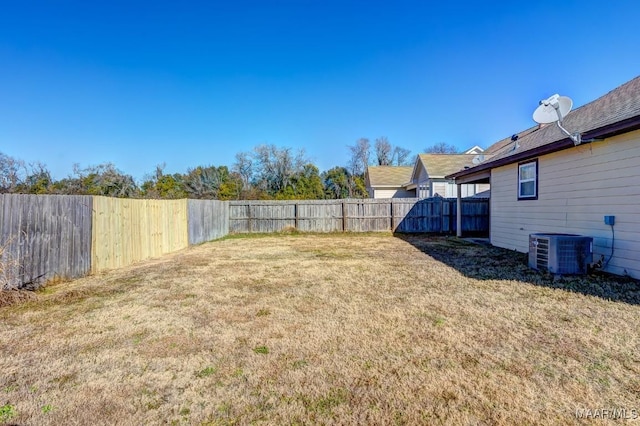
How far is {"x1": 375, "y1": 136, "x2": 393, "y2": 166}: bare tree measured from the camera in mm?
38719

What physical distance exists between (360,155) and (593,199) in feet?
108

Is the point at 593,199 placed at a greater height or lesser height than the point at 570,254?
greater

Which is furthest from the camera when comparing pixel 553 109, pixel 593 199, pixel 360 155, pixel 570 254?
pixel 360 155

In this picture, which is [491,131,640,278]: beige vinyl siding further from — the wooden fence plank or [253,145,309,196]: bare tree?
[253,145,309,196]: bare tree

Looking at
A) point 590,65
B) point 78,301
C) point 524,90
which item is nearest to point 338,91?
point 524,90

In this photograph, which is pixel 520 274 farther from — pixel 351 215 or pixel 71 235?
pixel 351 215

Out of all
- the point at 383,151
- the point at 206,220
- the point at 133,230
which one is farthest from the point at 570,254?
the point at 383,151

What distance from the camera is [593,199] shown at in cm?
576

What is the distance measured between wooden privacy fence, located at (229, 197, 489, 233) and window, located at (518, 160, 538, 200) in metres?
5.41

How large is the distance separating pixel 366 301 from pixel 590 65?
10.6m

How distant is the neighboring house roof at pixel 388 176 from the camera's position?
74.8ft

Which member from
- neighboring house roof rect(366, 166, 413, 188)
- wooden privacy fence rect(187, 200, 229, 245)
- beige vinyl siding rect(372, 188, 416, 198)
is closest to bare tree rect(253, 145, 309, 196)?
neighboring house roof rect(366, 166, 413, 188)

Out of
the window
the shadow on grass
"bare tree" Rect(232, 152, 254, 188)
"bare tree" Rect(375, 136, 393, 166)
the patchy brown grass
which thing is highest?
"bare tree" Rect(375, 136, 393, 166)

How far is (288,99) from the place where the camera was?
786 inches
